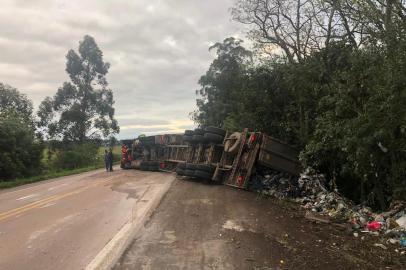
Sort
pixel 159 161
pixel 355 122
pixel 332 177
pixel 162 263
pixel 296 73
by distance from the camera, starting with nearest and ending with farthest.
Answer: pixel 162 263
pixel 355 122
pixel 332 177
pixel 296 73
pixel 159 161

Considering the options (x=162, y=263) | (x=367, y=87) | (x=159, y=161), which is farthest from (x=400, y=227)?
(x=159, y=161)

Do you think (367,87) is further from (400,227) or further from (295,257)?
(295,257)

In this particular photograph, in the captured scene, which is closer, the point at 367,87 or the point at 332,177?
the point at 367,87

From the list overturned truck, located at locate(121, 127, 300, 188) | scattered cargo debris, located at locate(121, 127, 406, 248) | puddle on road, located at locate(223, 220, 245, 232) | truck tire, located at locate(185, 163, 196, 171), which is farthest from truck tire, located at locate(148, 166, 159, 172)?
puddle on road, located at locate(223, 220, 245, 232)

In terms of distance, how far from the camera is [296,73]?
16859mm

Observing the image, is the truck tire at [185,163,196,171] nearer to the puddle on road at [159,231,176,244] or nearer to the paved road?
the paved road

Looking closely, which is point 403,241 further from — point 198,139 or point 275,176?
point 198,139

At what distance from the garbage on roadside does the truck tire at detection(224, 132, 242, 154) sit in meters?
1.22

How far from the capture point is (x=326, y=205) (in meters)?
12.2

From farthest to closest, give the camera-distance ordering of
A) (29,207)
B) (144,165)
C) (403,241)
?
(144,165), (29,207), (403,241)

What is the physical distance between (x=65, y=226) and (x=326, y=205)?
6.79m

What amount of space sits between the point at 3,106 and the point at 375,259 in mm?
54150

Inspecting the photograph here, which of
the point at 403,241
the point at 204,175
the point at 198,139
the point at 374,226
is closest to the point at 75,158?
the point at 198,139

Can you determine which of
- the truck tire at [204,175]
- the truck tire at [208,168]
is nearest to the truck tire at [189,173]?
the truck tire at [204,175]
